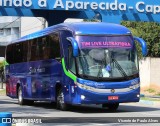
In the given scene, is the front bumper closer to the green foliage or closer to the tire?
the tire

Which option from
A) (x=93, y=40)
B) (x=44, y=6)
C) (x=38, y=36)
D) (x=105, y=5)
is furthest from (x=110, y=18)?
(x=93, y=40)

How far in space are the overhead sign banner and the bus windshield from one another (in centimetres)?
1171

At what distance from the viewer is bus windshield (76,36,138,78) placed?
1877 cm

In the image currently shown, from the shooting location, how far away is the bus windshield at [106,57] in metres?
18.8

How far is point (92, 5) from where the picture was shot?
3127 cm

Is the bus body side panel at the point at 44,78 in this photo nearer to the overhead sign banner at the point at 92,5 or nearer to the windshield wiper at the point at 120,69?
the windshield wiper at the point at 120,69

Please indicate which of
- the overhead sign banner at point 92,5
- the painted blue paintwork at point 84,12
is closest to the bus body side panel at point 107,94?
the overhead sign banner at point 92,5

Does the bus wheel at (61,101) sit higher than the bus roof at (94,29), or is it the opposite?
the bus roof at (94,29)

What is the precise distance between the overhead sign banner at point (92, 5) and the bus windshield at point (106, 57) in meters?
11.7

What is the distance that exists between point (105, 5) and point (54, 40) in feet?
37.8

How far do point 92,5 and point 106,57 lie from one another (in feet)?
41.4

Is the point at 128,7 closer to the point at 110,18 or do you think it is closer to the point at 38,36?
the point at 110,18

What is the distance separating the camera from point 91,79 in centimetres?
1864

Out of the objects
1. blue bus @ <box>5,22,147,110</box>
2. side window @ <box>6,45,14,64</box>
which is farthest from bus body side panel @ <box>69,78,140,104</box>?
side window @ <box>6,45,14,64</box>
